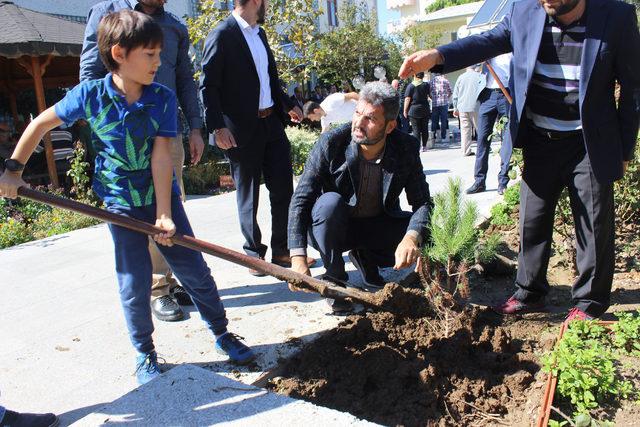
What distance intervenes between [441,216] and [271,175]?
5.40ft

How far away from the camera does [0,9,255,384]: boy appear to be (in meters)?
2.52

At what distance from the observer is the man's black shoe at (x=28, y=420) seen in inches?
92.3

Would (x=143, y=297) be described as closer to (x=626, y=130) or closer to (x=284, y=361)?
(x=284, y=361)

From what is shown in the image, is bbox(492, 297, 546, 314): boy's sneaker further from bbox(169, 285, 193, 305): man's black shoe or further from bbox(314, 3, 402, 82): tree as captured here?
bbox(314, 3, 402, 82): tree

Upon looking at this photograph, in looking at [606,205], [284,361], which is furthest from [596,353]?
[284,361]

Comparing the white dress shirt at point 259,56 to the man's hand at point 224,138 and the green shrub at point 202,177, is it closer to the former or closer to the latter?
the man's hand at point 224,138

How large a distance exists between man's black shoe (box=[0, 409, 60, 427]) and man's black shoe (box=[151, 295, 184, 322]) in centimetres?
107

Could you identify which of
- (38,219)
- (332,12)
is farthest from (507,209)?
(332,12)

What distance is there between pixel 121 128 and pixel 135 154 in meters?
0.14

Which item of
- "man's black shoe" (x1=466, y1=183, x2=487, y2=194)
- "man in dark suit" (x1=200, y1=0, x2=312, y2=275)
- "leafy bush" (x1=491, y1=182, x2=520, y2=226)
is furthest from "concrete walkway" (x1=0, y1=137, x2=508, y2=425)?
"man's black shoe" (x1=466, y1=183, x2=487, y2=194)

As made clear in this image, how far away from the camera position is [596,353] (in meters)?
2.27

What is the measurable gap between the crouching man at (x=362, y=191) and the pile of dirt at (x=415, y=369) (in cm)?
45

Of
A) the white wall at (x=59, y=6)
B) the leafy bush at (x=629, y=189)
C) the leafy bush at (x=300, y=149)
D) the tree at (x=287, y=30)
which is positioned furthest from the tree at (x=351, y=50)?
the leafy bush at (x=629, y=189)

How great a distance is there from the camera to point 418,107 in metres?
12.1
